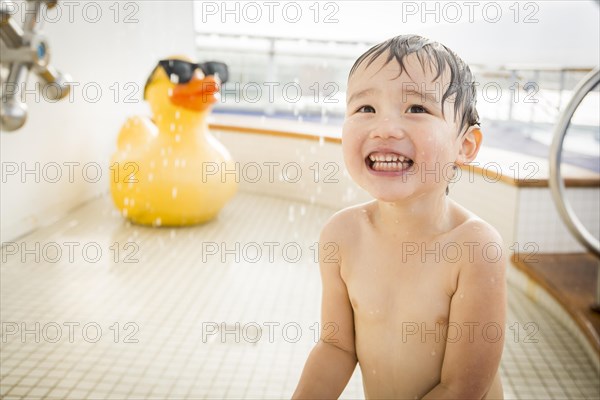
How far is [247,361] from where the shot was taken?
1.73m

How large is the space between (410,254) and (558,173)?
1.01 m

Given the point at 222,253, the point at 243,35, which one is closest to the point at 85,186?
the point at 222,253

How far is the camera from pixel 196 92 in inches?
122

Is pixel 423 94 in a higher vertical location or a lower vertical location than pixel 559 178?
higher

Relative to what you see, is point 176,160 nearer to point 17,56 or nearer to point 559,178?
point 559,178

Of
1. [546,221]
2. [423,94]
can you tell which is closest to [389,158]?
[423,94]

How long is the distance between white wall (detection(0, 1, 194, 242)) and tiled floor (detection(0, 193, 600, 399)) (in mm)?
257

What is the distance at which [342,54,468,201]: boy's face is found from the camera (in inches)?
32.1

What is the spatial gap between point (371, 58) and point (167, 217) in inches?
97.0

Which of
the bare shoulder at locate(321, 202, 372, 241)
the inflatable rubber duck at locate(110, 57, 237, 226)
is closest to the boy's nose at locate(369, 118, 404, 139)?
the bare shoulder at locate(321, 202, 372, 241)

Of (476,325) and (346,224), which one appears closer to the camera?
(476,325)

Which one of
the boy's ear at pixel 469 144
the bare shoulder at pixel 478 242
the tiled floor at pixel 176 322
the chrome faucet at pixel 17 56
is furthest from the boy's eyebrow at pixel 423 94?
the tiled floor at pixel 176 322

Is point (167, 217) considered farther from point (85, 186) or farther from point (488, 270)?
point (488, 270)

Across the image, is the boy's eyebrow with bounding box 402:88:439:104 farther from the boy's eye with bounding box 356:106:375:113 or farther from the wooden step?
Answer: the wooden step
